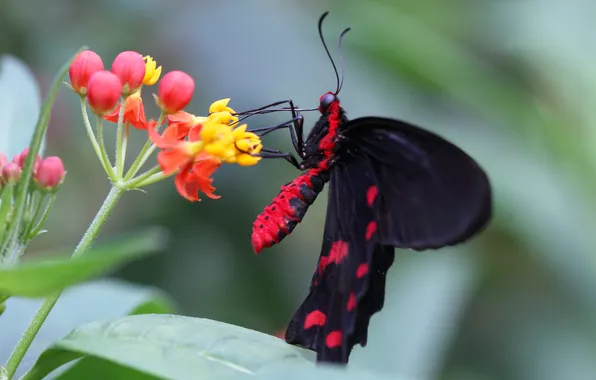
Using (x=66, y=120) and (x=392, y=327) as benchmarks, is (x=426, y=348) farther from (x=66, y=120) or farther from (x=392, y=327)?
(x=66, y=120)

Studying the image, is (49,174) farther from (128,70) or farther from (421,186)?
(421,186)

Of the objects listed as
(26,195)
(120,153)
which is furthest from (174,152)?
(26,195)

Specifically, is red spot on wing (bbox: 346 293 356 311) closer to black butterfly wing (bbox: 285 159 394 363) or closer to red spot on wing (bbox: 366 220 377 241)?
black butterfly wing (bbox: 285 159 394 363)

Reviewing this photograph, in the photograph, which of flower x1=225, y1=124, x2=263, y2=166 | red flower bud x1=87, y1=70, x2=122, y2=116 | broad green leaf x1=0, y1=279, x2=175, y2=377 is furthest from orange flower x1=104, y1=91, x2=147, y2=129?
broad green leaf x1=0, y1=279, x2=175, y2=377

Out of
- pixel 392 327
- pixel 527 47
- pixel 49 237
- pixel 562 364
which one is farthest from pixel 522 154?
pixel 49 237

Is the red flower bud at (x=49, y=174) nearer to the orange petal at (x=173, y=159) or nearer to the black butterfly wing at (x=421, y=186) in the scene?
the orange petal at (x=173, y=159)

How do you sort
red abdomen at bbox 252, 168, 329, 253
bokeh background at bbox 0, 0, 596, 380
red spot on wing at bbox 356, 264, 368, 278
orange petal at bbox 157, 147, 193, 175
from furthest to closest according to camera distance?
bokeh background at bbox 0, 0, 596, 380 < red abdomen at bbox 252, 168, 329, 253 < red spot on wing at bbox 356, 264, 368, 278 < orange petal at bbox 157, 147, 193, 175

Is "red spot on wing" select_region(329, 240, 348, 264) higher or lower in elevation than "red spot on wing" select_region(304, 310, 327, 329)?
higher
